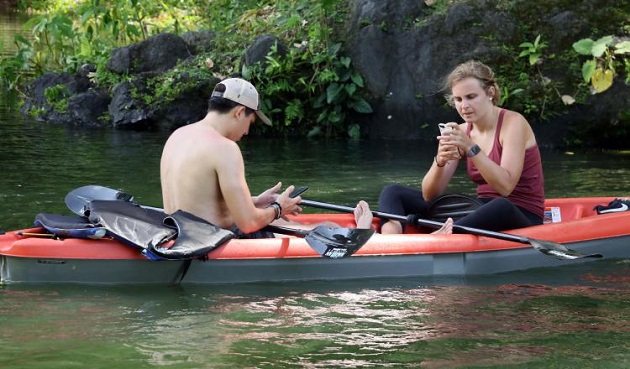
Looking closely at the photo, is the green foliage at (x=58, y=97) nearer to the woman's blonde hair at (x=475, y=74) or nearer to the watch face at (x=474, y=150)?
the woman's blonde hair at (x=475, y=74)

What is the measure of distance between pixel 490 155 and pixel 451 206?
1.79 ft

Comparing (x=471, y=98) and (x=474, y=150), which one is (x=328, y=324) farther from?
(x=471, y=98)

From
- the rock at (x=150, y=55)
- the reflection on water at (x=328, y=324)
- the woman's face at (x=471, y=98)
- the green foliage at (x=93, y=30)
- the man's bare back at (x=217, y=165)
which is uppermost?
the green foliage at (x=93, y=30)

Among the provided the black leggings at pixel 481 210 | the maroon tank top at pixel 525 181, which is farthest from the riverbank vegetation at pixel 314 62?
the black leggings at pixel 481 210

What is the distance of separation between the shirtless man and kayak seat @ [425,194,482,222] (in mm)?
1414

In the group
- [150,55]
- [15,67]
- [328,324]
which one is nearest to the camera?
[328,324]

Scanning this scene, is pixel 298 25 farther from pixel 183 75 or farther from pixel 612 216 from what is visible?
pixel 612 216

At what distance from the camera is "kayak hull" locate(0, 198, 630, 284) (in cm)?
636

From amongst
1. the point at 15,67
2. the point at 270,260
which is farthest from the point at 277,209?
the point at 15,67

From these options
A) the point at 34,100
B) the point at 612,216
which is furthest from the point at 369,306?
the point at 34,100

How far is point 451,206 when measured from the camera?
24.1 ft

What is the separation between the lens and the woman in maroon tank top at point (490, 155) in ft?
22.3

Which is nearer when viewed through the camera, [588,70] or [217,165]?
[217,165]

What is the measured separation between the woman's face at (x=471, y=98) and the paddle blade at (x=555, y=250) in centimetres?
88
